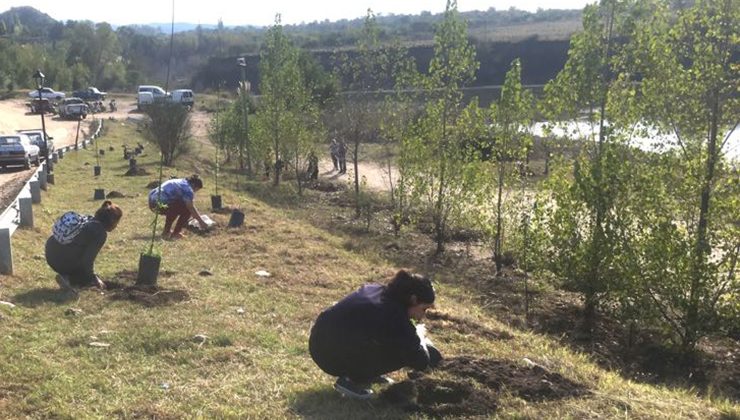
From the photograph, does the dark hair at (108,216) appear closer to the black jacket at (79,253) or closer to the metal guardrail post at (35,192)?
the black jacket at (79,253)

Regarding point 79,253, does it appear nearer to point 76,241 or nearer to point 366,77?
point 76,241

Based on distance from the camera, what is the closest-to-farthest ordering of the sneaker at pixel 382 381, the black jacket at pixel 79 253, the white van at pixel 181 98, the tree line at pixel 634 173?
the sneaker at pixel 382 381 → the black jacket at pixel 79 253 → the tree line at pixel 634 173 → the white van at pixel 181 98

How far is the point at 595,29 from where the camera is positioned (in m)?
9.82

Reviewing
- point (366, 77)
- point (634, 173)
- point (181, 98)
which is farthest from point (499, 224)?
point (181, 98)

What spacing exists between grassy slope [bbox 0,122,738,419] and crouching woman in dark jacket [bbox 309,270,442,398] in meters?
0.25

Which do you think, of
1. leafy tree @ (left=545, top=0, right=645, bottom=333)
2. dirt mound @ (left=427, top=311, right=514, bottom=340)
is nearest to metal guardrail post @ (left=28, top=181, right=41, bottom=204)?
dirt mound @ (left=427, top=311, right=514, bottom=340)

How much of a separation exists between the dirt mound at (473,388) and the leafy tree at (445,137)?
28.7 feet

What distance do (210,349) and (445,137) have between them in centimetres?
961

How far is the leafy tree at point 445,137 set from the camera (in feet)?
45.8

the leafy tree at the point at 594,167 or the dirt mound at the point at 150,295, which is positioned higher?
the leafy tree at the point at 594,167

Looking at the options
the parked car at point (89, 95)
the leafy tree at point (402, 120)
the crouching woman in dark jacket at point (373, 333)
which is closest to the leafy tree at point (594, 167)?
the crouching woman in dark jacket at point (373, 333)

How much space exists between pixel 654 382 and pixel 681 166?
2.70 meters

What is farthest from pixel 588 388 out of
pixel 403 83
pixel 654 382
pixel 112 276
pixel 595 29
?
pixel 403 83

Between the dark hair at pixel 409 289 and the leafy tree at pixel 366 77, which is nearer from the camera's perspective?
the dark hair at pixel 409 289
